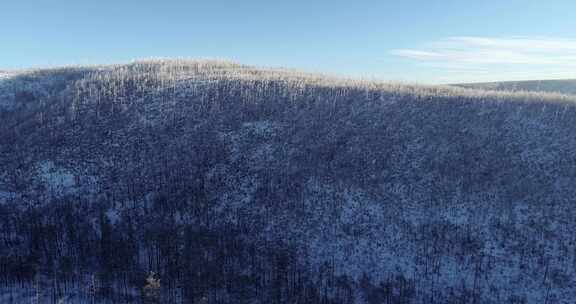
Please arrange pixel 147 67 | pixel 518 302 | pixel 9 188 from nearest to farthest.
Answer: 1. pixel 518 302
2. pixel 9 188
3. pixel 147 67

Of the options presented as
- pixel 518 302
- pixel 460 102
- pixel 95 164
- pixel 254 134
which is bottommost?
pixel 518 302

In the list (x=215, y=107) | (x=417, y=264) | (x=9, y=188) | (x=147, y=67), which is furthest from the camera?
(x=147, y=67)

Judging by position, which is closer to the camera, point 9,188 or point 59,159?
point 9,188

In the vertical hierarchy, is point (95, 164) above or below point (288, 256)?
above

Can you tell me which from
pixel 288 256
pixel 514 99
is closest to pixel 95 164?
pixel 288 256

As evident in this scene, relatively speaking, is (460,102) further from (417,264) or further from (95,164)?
(95,164)

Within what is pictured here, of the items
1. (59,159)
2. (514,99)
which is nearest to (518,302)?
(514,99)
